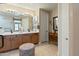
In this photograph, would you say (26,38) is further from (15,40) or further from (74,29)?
(74,29)

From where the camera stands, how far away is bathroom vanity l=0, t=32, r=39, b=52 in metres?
2.51

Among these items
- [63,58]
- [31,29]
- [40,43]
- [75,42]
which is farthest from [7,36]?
[63,58]

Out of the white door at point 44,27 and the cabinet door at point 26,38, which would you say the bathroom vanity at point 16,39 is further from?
the white door at point 44,27

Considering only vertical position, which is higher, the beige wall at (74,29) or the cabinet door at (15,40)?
the beige wall at (74,29)

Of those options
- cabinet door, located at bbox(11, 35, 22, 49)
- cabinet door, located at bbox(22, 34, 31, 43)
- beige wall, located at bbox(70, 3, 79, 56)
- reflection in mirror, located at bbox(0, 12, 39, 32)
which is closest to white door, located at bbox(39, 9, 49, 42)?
cabinet door, located at bbox(22, 34, 31, 43)

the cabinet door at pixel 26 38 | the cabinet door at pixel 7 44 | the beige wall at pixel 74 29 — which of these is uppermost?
the beige wall at pixel 74 29

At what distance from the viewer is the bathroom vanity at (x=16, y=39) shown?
98.9 inches

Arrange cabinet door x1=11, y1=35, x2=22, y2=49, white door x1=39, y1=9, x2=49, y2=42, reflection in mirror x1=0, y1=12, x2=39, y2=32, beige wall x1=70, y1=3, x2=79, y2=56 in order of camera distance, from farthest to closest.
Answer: white door x1=39, y1=9, x2=49, y2=42, cabinet door x1=11, y1=35, x2=22, y2=49, reflection in mirror x1=0, y1=12, x2=39, y2=32, beige wall x1=70, y1=3, x2=79, y2=56

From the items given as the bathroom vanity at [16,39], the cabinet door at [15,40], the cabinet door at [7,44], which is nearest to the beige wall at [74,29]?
the bathroom vanity at [16,39]

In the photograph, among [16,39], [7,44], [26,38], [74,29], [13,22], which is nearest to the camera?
[74,29]

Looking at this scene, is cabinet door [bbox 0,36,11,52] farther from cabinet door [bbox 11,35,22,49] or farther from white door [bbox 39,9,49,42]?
white door [bbox 39,9,49,42]

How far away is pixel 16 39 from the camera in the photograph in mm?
2668

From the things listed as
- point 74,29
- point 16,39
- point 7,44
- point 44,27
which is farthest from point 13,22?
point 74,29

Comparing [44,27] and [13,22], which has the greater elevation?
[13,22]
